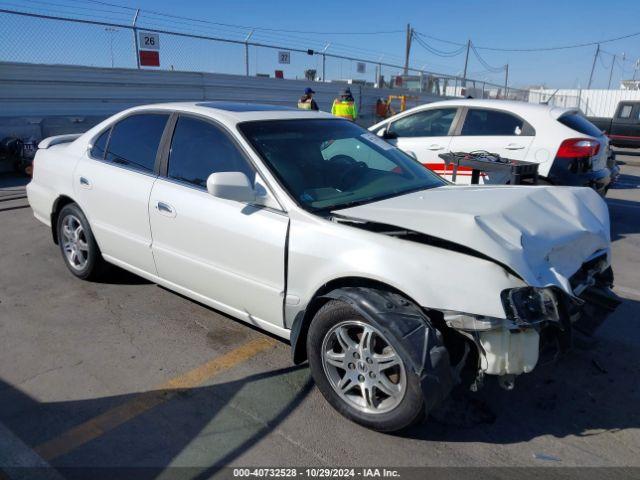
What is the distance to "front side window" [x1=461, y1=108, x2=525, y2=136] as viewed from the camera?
7027mm

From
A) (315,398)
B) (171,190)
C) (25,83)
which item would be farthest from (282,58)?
(315,398)

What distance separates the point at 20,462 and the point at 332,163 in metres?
2.51

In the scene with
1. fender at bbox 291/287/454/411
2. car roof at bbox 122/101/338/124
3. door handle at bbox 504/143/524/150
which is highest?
car roof at bbox 122/101/338/124

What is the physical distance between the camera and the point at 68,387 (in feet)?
10.2

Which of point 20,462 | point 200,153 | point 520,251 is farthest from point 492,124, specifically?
point 20,462

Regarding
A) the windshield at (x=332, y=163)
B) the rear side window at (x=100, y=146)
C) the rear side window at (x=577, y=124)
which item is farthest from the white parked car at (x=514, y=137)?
the rear side window at (x=100, y=146)

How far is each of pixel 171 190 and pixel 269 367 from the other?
4.63 ft

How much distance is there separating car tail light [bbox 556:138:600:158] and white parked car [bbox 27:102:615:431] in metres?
3.23

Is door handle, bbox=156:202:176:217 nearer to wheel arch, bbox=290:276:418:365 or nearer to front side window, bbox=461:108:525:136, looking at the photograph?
wheel arch, bbox=290:276:418:365

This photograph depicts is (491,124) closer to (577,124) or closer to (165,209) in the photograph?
(577,124)

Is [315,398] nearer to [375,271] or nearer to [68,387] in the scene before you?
[375,271]

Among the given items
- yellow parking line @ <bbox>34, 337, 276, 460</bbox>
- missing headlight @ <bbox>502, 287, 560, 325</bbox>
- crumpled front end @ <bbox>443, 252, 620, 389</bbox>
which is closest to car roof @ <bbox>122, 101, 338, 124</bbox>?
yellow parking line @ <bbox>34, 337, 276, 460</bbox>

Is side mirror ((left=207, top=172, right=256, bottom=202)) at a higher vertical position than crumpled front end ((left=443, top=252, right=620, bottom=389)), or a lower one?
higher

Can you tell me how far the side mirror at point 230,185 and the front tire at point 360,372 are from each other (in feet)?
2.77
